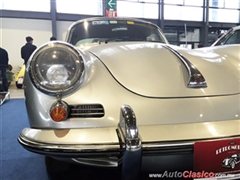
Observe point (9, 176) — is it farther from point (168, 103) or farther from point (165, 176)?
point (168, 103)

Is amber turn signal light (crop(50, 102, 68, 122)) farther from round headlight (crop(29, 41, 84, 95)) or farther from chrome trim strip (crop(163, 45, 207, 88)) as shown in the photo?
chrome trim strip (crop(163, 45, 207, 88))

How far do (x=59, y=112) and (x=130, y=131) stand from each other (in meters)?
0.32

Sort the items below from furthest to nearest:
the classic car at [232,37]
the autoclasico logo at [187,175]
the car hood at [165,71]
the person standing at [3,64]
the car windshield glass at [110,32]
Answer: the person standing at [3,64] < the classic car at [232,37] < the car windshield glass at [110,32] < the car hood at [165,71] < the autoclasico logo at [187,175]

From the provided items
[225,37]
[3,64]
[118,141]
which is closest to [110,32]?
[225,37]

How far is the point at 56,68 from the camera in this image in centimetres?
98

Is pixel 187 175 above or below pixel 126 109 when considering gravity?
below

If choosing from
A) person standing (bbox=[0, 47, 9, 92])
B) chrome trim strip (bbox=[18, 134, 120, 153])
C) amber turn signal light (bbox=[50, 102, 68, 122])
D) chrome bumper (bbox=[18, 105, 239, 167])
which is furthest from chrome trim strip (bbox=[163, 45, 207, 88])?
person standing (bbox=[0, 47, 9, 92])

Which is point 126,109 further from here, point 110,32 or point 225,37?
point 225,37

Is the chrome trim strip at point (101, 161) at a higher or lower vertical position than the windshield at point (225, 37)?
lower

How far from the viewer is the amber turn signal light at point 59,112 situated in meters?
0.94

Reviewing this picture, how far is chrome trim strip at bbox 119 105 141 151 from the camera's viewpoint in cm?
81

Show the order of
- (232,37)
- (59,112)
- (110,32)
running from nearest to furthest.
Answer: (59,112)
(110,32)
(232,37)

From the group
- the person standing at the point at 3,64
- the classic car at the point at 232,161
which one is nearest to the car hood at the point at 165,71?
the classic car at the point at 232,161

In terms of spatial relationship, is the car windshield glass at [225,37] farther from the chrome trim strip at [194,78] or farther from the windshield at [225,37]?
the chrome trim strip at [194,78]
